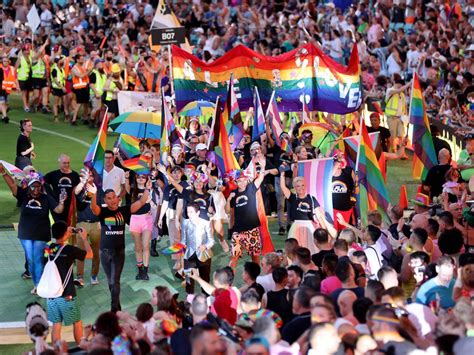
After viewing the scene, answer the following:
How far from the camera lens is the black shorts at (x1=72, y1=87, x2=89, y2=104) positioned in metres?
29.2

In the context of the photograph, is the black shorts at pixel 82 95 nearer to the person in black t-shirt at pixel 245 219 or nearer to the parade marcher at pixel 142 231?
the parade marcher at pixel 142 231

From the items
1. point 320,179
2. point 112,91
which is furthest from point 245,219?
point 112,91

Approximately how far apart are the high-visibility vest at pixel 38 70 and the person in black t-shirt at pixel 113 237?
1517 centimetres

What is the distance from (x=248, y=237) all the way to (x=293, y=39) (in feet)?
53.2

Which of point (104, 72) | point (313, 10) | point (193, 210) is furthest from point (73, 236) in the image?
point (313, 10)

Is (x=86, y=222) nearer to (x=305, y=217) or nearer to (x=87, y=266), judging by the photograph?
(x=87, y=266)

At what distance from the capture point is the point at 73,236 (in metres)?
17.1

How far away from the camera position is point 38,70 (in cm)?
3003

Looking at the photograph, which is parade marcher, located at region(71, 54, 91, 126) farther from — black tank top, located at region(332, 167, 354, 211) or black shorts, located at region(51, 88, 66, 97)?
black tank top, located at region(332, 167, 354, 211)

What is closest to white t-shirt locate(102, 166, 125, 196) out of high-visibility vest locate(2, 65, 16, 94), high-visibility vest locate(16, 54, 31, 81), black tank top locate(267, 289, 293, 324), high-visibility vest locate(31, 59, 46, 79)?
black tank top locate(267, 289, 293, 324)

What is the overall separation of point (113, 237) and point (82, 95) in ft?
47.4

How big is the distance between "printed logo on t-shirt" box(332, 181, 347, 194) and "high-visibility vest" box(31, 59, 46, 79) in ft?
46.9

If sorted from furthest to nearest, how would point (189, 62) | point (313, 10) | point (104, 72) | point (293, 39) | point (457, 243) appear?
point (313, 10) → point (293, 39) → point (104, 72) → point (189, 62) → point (457, 243)

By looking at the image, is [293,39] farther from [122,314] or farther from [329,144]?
[122,314]
